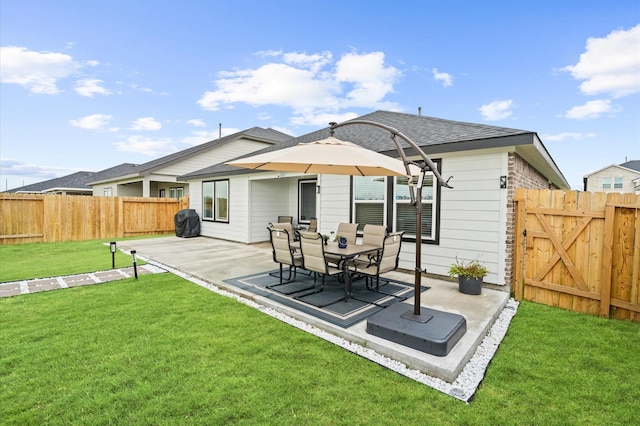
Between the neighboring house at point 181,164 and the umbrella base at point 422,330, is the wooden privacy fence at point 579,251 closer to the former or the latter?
the umbrella base at point 422,330

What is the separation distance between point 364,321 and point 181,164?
15562 mm

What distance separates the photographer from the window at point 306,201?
35.6ft

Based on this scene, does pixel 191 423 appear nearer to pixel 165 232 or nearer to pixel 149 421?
pixel 149 421

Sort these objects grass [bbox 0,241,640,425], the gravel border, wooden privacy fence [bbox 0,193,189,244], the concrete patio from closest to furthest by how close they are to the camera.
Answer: grass [bbox 0,241,640,425], the gravel border, the concrete patio, wooden privacy fence [bbox 0,193,189,244]

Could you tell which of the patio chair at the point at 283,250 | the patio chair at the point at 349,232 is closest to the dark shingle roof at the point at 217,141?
the patio chair at the point at 349,232

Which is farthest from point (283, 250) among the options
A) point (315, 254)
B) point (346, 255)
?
point (346, 255)

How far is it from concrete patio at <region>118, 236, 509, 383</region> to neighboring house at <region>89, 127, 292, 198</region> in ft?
22.8

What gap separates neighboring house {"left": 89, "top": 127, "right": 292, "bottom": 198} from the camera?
15.9 meters

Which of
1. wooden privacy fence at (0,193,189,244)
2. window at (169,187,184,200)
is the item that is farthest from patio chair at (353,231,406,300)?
window at (169,187,184,200)

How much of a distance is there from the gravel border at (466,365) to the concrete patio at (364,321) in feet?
0.16

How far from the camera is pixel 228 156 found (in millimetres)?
17781

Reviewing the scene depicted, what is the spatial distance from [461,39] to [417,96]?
3714mm

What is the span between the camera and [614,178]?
1134 inches

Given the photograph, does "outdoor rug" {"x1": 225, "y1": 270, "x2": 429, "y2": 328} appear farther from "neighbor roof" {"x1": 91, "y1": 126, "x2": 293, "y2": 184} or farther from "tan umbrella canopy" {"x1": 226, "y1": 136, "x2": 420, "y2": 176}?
"neighbor roof" {"x1": 91, "y1": 126, "x2": 293, "y2": 184}
